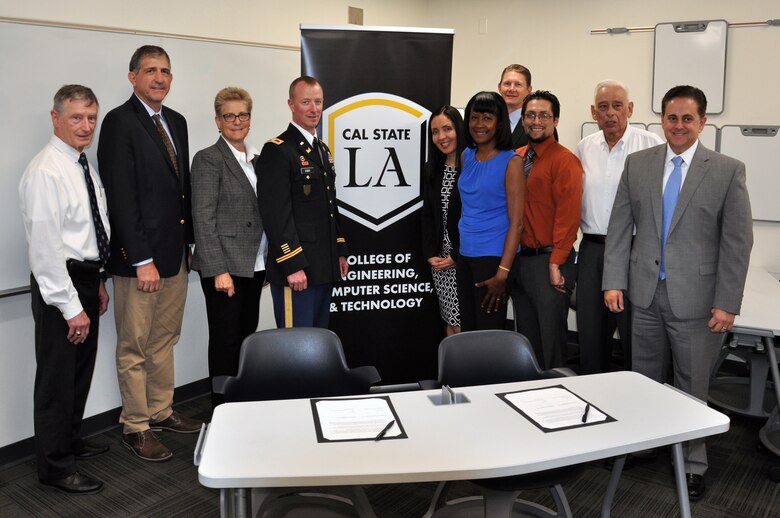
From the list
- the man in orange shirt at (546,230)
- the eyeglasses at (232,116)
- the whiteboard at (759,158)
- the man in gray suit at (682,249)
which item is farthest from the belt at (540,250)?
the whiteboard at (759,158)

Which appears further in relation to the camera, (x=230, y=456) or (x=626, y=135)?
(x=626, y=135)

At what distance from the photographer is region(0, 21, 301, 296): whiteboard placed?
316 centimetres

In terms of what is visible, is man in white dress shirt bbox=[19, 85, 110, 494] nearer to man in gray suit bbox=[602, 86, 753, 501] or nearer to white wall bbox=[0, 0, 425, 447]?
white wall bbox=[0, 0, 425, 447]

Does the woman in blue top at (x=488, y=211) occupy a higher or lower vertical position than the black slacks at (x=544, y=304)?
higher

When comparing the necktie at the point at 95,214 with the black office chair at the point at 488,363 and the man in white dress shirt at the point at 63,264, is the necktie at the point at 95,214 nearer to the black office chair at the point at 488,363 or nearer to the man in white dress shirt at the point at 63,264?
the man in white dress shirt at the point at 63,264

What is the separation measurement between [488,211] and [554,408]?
1.54 m

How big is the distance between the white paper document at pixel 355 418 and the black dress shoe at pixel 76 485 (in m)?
1.60

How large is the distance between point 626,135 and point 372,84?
1.42 meters

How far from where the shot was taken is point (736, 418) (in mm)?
3998

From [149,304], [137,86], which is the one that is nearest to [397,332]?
[149,304]

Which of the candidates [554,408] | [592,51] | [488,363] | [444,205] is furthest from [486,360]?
[592,51]

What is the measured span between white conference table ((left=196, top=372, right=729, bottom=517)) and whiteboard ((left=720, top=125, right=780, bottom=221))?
9.78 ft

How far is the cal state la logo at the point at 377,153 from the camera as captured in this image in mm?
3854

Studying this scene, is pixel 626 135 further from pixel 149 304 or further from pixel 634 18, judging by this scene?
pixel 149 304
